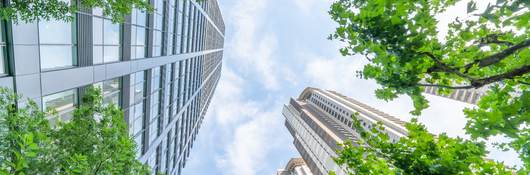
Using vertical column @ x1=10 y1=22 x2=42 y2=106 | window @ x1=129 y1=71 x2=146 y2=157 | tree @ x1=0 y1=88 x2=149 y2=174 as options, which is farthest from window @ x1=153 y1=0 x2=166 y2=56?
→ tree @ x1=0 y1=88 x2=149 y2=174

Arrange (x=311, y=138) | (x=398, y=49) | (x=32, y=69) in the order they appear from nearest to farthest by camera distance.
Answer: (x=398, y=49), (x=32, y=69), (x=311, y=138)

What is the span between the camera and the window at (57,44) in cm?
991

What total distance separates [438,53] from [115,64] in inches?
566

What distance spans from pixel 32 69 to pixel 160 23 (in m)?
13.4

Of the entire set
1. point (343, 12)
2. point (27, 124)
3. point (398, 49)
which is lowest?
point (27, 124)

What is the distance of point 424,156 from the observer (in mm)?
7219

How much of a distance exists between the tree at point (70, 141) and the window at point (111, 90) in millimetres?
5318

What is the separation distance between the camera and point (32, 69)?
9352 mm

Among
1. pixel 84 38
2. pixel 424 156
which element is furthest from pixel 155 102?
pixel 424 156

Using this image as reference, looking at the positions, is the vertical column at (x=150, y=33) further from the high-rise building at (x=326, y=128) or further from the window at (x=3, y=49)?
the high-rise building at (x=326, y=128)

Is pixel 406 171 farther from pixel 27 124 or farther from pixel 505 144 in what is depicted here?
pixel 27 124

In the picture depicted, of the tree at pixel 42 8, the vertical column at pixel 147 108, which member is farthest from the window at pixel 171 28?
the tree at pixel 42 8

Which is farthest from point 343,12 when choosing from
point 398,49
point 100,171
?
point 100,171

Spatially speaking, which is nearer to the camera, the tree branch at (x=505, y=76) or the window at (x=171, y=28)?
the tree branch at (x=505, y=76)
